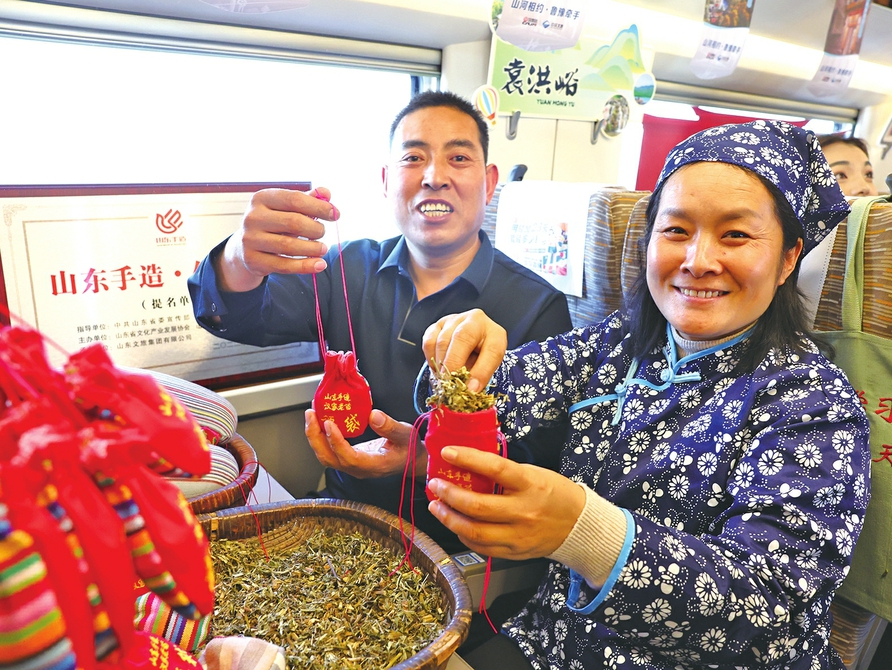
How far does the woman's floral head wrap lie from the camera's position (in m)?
1.11

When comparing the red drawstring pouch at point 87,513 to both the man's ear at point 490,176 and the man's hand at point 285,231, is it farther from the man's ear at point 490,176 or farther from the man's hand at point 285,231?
the man's ear at point 490,176

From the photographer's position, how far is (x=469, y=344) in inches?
49.4

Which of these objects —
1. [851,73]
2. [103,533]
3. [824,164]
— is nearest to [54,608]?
[103,533]

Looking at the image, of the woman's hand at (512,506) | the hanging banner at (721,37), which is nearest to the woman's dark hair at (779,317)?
the woman's hand at (512,506)

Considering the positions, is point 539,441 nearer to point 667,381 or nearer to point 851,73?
point 667,381

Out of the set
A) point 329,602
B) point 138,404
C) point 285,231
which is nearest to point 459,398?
point 329,602

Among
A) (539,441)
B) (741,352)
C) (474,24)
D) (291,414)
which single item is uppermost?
(474,24)

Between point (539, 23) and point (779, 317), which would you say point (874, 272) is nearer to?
point (779, 317)

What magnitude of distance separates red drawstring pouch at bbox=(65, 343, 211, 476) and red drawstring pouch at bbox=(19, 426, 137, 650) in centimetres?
4

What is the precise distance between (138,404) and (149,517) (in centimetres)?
9

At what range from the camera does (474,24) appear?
2098mm

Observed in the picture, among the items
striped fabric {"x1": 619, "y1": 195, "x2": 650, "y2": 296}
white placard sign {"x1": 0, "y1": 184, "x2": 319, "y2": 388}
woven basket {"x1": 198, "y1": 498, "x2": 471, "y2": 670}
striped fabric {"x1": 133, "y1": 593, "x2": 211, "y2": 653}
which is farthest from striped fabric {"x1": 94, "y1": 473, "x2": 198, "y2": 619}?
white placard sign {"x1": 0, "y1": 184, "x2": 319, "y2": 388}

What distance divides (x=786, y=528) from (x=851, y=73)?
3431 mm

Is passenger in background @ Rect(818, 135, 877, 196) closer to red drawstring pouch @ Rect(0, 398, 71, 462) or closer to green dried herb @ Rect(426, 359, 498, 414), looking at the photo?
green dried herb @ Rect(426, 359, 498, 414)
